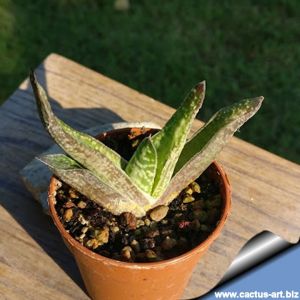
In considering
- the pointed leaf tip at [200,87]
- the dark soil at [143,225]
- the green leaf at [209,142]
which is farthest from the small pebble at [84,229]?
the pointed leaf tip at [200,87]

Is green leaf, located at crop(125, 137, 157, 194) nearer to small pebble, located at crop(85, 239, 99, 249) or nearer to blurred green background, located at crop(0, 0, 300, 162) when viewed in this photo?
small pebble, located at crop(85, 239, 99, 249)

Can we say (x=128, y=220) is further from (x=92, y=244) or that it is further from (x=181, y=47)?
(x=181, y=47)

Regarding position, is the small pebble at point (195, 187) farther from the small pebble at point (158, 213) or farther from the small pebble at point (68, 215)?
the small pebble at point (68, 215)

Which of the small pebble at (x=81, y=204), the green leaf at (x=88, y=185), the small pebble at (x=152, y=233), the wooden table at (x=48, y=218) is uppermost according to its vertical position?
the green leaf at (x=88, y=185)

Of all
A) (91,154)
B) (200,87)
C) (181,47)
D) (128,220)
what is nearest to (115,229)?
(128,220)

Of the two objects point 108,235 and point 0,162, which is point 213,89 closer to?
point 0,162

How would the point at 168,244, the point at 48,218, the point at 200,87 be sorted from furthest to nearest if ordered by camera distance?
the point at 48,218
the point at 168,244
the point at 200,87

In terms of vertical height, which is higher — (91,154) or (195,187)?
(91,154)
